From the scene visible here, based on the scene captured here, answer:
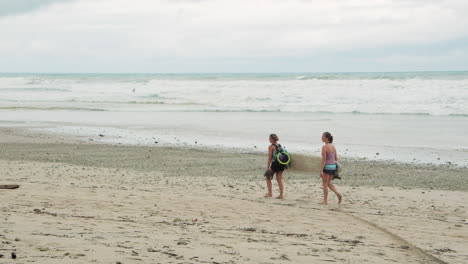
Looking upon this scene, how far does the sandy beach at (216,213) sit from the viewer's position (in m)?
5.41

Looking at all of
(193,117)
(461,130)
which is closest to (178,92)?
(193,117)

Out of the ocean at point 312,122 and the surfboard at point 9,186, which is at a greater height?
the ocean at point 312,122

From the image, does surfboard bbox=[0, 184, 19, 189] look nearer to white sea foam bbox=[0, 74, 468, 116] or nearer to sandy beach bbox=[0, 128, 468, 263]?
sandy beach bbox=[0, 128, 468, 263]

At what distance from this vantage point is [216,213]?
305 inches

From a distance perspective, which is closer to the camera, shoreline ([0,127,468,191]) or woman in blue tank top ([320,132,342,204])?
woman in blue tank top ([320,132,342,204])

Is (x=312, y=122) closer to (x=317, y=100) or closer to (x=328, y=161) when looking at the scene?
(x=317, y=100)

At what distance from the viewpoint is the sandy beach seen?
541 centimetres

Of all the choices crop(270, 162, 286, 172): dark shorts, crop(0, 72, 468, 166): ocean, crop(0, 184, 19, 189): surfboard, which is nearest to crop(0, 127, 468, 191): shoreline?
crop(270, 162, 286, 172): dark shorts

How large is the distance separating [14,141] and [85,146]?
254cm

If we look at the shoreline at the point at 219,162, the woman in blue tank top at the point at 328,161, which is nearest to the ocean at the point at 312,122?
the shoreline at the point at 219,162

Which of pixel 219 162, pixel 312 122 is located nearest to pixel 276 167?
pixel 219 162

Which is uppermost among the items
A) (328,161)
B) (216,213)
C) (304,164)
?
(328,161)

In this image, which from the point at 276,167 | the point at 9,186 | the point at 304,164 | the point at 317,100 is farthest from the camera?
the point at 317,100

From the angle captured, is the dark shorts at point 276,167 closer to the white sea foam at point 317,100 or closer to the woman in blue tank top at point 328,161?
the woman in blue tank top at point 328,161
